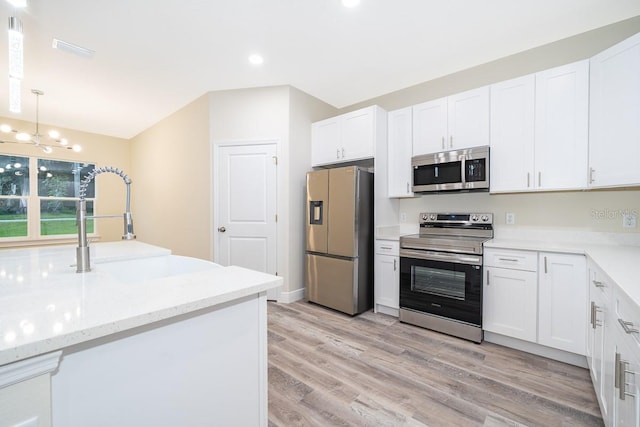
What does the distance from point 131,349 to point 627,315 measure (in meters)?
1.77

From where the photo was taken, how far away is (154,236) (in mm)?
5277

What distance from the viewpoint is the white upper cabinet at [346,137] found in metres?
3.32

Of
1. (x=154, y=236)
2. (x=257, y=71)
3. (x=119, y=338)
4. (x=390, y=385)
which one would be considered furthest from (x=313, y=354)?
(x=154, y=236)

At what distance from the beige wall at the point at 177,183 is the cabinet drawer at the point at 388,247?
7.55 ft

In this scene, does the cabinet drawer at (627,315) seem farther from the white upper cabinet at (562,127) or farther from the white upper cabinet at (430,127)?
the white upper cabinet at (430,127)

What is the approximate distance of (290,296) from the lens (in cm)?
369

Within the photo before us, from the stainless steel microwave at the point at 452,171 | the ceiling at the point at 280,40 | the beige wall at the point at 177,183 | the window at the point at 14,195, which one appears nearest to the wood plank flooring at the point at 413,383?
the stainless steel microwave at the point at 452,171

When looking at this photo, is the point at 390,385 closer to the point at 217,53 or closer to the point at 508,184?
the point at 508,184

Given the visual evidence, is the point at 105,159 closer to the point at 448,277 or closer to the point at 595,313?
the point at 448,277

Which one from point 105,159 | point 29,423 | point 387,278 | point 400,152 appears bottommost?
point 387,278

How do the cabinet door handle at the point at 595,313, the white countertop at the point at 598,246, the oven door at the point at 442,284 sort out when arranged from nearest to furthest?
1. the white countertop at the point at 598,246
2. the cabinet door handle at the point at 595,313
3. the oven door at the point at 442,284

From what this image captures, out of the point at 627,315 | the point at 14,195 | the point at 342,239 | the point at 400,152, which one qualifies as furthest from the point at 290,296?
the point at 14,195

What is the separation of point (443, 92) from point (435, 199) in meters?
1.26

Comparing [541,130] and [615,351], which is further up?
[541,130]
